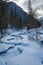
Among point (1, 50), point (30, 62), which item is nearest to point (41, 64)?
point (30, 62)

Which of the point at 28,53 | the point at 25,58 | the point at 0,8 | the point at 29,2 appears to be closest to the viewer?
the point at 25,58

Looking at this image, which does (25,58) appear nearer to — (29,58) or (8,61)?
(29,58)

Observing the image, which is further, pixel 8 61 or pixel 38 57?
pixel 38 57

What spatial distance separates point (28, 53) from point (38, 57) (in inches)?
33.2

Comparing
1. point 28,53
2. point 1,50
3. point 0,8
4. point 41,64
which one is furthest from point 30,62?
point 0,8

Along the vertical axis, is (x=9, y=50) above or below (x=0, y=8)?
below

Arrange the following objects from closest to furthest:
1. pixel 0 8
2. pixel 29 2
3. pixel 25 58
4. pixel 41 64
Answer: pixel 41 64 < pixel 25 58 < pixel 0 8 < pixel 29 2

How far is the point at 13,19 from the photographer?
170ft

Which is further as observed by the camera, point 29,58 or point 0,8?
point 0,8

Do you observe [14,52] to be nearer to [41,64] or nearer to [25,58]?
[25,58]

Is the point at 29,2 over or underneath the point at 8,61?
over

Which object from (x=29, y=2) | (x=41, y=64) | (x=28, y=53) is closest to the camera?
(x=41, y=64)

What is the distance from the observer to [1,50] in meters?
8.84

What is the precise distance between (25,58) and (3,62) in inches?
42.8
